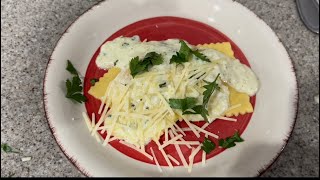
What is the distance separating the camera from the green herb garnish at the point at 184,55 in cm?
143

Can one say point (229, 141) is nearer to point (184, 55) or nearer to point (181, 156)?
point (181, 156)

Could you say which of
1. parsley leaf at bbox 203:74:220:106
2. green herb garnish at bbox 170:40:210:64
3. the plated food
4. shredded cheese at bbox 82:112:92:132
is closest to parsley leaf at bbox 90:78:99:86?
the plated food

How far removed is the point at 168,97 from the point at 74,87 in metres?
0.34

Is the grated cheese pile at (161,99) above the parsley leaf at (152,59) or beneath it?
beneath

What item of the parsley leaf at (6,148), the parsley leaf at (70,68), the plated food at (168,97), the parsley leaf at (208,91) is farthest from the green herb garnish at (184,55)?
the parsley leaf at (6,148)

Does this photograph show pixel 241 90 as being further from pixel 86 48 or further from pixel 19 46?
pixel 19 46

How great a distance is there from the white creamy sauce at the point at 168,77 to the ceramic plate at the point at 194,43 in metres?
0.05

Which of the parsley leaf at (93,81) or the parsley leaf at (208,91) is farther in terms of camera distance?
the parsley leaf at (93,81)

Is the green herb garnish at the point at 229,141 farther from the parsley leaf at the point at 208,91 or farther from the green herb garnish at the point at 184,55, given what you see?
the green herb garnish at the point at 184,55

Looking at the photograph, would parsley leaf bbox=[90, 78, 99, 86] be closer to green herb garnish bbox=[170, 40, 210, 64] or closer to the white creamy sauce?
the white creamy sauce

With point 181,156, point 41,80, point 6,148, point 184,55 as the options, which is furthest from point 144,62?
point 6,148

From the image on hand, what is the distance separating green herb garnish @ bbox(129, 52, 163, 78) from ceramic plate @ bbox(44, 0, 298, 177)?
0.19 metres

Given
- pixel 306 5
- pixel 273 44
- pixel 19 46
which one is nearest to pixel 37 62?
pixel 19 46

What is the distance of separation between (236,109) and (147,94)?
1.10ft
